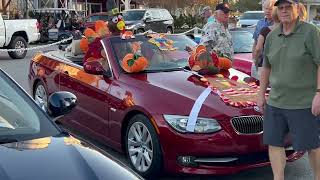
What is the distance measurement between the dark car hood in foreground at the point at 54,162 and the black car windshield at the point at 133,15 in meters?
28.1

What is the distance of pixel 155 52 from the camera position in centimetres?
673

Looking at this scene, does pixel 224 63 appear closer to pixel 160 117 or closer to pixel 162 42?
pixel 162 42

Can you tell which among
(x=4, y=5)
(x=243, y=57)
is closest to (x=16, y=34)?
(x=243, y=57)

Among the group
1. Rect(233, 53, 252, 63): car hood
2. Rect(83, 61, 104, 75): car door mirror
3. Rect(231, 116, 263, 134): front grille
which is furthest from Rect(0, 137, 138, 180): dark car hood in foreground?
Rect(233, 53, 252, 63): car hood

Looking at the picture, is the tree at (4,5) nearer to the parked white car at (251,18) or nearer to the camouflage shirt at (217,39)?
the parked white car at (251,18)

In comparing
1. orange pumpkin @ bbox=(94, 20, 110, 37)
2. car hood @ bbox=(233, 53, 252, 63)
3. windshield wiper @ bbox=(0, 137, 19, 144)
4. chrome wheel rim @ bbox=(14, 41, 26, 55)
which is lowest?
chrome wheel rim @ bbox=(14, 41, 26, 55)

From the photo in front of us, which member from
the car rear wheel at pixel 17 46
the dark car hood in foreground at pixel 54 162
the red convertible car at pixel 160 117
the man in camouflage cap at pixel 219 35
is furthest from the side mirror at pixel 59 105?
the car rear wheel at pixel 17 46

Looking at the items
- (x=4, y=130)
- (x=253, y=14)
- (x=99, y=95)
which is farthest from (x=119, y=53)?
(x=253, y=14)

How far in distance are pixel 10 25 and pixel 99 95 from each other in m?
13.7

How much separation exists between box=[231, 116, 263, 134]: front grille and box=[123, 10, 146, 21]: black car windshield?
85.9 ft

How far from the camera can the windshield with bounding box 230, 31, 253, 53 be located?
1055 cm

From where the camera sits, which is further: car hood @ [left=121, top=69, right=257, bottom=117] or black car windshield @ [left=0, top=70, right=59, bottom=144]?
car hood @ [left=121, top=69, right=257, bottom=117]

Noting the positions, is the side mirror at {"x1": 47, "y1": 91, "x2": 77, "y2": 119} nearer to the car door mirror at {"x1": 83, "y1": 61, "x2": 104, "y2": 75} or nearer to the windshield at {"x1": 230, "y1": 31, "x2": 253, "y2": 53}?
the car door mirror at {"x1": 83, "y1": 61, "x2": 104, "y2": 75}

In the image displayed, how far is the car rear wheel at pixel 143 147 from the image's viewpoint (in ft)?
17.9
